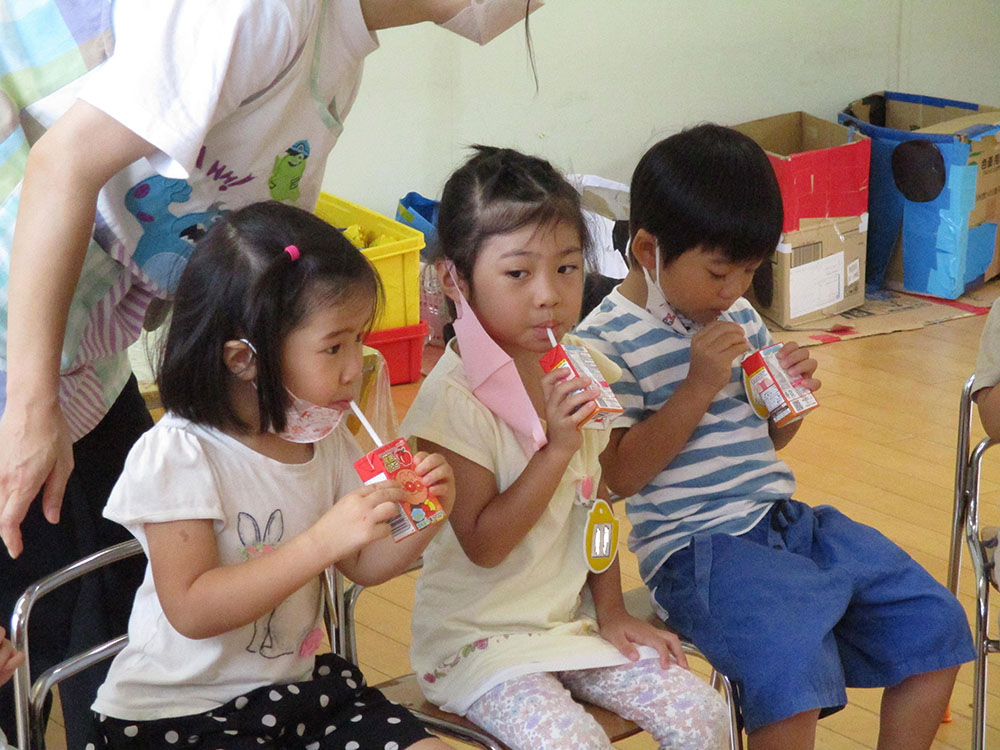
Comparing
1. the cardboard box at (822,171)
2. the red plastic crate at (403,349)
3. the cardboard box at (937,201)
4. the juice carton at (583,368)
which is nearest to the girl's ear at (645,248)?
the juice carton at (583,368)

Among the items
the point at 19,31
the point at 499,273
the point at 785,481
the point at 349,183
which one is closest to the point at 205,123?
the point at 19,31

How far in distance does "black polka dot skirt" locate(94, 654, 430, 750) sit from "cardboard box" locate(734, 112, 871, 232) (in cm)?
283

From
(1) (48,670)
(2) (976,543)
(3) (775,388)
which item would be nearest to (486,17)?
(3) (775,388)

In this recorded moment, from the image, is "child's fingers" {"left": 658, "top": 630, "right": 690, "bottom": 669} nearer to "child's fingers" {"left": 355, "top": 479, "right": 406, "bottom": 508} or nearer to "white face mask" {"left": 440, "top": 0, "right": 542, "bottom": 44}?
"child's fingers" {"left": 355, "top": 479, "right": 406, "bottom": 508}

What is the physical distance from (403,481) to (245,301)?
0.24 metres

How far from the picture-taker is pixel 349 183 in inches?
153

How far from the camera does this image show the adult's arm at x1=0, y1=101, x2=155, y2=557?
3.65 ft

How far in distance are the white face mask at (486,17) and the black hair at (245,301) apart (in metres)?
0.31

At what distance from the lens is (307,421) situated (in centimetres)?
127

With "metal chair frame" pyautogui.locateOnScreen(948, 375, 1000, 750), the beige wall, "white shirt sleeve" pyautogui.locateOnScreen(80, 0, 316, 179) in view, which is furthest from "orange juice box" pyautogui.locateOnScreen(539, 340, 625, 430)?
the beige wall

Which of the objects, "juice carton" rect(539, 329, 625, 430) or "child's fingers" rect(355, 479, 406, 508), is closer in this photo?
"child's fingers" rect(355, 479, 406, 508)

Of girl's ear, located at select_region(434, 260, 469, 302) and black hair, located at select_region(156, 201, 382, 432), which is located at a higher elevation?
black hair, located at select_region(156, 201, 382, 432)

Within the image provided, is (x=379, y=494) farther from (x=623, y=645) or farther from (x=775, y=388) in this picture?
(x=775, y=388)

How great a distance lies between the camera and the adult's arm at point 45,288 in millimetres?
1113
